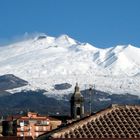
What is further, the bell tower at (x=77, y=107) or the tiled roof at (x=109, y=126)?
the bell tower at (x=77, y=107)

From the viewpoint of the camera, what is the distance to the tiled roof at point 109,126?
86.4 ft

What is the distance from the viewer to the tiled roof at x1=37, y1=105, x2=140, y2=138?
26.3 m

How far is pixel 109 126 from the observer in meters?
26.6

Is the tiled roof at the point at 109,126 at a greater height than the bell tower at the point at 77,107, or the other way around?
the bell tower at the point at 77,107

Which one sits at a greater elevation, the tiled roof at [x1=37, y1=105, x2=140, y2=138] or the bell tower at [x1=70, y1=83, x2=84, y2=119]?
the bell tower at [x1=70, y1=83, x2=84, y2=119]

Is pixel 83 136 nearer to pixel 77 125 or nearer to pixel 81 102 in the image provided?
pixel 77 125

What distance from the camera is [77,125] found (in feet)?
89.5

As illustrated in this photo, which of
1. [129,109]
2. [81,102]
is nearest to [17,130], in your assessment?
[81,102]

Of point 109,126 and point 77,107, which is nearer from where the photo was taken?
point 109,126

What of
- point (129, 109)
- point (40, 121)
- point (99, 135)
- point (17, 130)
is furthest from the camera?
point (40, 121)

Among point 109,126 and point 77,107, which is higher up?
point 77,107

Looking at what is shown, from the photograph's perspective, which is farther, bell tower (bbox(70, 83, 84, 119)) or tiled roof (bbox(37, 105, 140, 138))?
bell tower (bbox(70, 83, 84, 119))

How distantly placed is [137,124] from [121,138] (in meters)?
0.93

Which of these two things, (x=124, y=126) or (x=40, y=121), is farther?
(x=40, y=121)
